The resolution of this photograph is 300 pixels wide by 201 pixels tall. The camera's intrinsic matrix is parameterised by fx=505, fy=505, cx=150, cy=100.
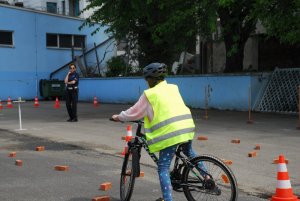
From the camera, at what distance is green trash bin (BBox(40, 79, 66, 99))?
102 ft

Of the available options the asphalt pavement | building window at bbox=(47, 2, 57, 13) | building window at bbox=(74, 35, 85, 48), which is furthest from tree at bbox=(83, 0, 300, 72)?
building window at bbox=(47, 2, 57, 13)

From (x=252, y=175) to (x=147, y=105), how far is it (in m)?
3.14

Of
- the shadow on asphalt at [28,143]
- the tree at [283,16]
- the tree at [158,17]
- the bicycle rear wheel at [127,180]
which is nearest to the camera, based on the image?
the bicycle rear wheel at [127,180]

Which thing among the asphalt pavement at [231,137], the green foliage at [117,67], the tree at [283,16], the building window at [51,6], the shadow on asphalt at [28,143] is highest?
the building window at [51,6]

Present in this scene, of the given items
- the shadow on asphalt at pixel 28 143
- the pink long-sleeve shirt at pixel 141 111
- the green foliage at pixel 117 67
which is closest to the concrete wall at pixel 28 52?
the green foliage at pixel 117 67

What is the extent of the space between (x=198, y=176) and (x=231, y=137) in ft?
22.2

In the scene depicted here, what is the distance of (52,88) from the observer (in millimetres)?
30969

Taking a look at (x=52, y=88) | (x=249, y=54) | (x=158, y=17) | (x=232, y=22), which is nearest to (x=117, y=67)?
(x=52, y=88)

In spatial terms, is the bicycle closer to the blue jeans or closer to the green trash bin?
the blue jeans

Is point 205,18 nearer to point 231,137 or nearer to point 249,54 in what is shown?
point 231,137

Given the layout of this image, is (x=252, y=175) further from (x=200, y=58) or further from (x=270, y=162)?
(x=200, y=58)

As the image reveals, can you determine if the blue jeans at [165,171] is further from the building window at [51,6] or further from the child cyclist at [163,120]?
the building window at [51,6]

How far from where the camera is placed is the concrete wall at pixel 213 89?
19234 millimetres

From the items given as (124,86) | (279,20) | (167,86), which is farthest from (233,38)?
(167,86)
